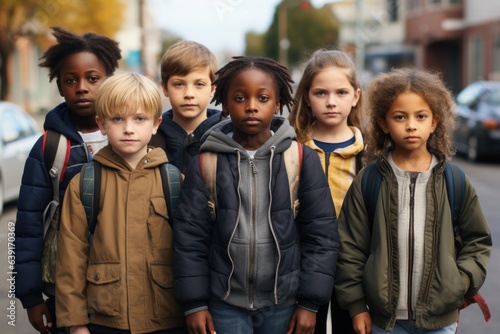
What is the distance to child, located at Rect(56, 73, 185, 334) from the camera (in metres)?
2.95

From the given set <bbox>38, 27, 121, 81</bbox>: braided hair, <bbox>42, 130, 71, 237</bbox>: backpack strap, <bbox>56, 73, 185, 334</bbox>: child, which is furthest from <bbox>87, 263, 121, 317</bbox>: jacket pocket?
<bbox>38, 27, 121, 81</bbox>: braided hair

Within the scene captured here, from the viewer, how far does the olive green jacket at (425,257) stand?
2.96 metres

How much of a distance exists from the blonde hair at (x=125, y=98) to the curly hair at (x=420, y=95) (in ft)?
3.19

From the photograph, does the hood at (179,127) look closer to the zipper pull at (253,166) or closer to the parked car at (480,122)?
the zipper pull at (253,166)

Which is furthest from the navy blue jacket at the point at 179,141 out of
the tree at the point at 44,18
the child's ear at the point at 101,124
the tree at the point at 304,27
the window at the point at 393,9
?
the tree at the point at 304,27

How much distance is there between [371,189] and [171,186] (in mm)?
848

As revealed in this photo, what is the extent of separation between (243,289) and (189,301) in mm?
220

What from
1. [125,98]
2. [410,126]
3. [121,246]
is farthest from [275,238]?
[125,98]

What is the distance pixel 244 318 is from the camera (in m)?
2.95

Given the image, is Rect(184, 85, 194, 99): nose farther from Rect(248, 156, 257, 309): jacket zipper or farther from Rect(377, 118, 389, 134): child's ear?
Rect(377, 118, 389, 134): child's ear

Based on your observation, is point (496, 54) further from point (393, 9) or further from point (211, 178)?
point (211, 178)

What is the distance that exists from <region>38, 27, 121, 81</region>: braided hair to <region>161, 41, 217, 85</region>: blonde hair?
274 millimetres

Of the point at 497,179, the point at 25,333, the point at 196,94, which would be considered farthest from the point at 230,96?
the point at 497,179

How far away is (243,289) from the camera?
290 cm
